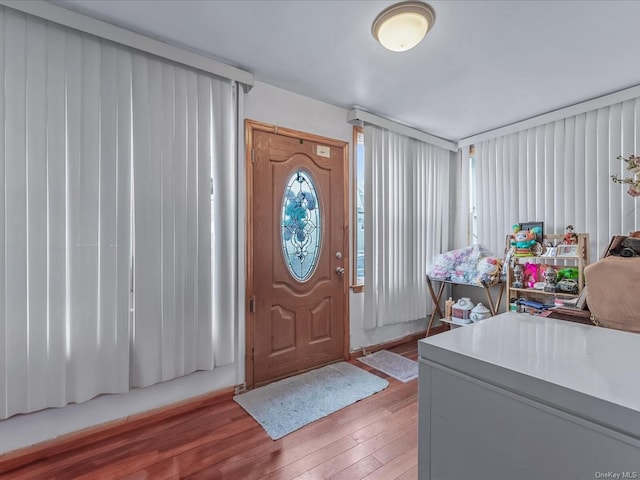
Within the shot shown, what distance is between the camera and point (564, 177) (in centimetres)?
296

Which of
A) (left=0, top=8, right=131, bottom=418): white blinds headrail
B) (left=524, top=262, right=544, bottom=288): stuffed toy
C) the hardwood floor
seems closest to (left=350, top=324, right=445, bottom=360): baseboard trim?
the hardwood floor

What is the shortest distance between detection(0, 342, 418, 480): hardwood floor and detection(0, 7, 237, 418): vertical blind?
0.31 meters

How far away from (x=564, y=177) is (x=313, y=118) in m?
2.40

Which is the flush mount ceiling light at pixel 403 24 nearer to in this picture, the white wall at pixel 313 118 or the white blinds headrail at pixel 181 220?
the white wall at pixel 313 118

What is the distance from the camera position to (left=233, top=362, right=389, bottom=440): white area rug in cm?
203

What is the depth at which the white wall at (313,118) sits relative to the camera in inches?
98.0

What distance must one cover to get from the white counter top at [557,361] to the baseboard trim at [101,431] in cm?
196

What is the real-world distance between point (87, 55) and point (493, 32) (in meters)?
2.34

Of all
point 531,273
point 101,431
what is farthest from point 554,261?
point 101,431

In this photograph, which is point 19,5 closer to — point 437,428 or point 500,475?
point 437,428

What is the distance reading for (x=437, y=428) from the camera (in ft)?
2.49

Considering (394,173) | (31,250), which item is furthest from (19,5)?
(394,173)

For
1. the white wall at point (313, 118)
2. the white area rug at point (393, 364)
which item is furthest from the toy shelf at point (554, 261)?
the white wall at point (313, 118)

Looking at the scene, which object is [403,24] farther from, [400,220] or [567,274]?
[567,274]
